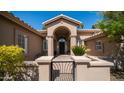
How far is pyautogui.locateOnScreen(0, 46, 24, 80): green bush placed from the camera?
651 cm

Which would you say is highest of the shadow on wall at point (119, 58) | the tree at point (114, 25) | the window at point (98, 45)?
the tree at point (114, 25)

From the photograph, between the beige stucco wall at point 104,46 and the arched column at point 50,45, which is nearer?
the beige stucco wall at point 104,46

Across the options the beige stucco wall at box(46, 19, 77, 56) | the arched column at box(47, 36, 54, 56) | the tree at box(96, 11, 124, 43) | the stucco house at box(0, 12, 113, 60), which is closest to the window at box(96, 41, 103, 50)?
the stucco house at box(0, 12, 113, 60)

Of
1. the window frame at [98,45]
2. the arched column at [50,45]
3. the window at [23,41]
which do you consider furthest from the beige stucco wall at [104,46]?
the window at [23,41]

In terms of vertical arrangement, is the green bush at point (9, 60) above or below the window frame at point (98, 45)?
below

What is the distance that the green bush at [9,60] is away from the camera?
21.4 feet

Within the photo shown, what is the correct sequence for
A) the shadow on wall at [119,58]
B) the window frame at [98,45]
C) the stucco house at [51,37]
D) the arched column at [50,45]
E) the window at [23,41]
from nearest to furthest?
the stucco house at [51,37], the window at [23,41], the shadow on wall at [119,58], the window frame at [98,45], the arched column at [50,45]

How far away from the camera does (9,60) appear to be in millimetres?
6613

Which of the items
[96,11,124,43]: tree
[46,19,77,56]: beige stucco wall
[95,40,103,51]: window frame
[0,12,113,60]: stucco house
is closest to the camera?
[96,11,124,43]: tree

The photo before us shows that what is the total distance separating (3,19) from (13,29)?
1452 millimetres

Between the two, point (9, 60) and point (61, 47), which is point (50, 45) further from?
point (9, 60)

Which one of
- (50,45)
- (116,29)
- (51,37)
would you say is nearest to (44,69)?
(116,29)

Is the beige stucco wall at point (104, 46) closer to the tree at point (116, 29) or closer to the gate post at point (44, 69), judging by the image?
the tree at point (116, 29)

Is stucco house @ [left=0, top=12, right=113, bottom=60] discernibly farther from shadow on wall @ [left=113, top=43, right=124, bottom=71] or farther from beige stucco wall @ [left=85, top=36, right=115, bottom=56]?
shadow on wall @ [left=113, top=43, right=124, bottom=71]
